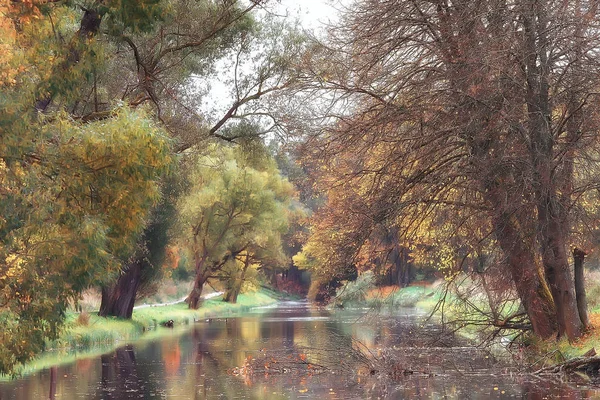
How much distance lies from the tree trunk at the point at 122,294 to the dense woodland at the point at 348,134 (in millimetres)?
12808

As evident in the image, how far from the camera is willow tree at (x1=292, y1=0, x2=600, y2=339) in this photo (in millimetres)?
A: 17625

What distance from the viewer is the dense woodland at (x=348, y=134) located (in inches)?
498

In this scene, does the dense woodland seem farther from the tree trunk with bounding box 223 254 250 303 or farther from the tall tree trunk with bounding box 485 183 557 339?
the tree trunk with bounding box 223 254 250 303

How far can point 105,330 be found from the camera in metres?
33.0

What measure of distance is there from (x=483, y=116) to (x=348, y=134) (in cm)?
322

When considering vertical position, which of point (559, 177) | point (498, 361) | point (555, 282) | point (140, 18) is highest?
point (140, 18)

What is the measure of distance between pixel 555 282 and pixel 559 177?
8.80 ft

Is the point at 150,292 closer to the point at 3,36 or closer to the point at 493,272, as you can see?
the point at 493,272

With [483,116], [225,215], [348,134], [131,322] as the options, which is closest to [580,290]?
[483,116]

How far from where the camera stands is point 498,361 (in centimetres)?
2105

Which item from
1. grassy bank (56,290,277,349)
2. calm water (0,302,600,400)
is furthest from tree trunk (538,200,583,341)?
grassy bank (56,290,277,349)

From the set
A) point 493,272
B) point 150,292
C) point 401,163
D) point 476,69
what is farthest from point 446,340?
point 150,292

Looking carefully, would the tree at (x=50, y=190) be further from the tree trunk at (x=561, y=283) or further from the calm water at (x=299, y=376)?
the tree trunk at (x=561, y=283)

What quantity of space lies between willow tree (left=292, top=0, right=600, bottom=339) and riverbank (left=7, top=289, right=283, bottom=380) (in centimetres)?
786
